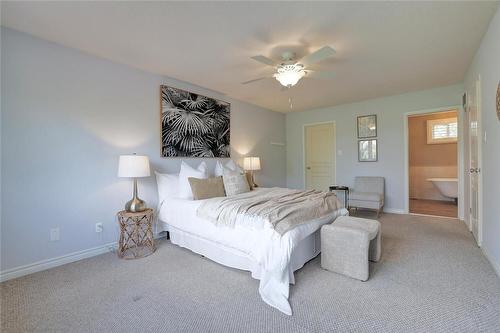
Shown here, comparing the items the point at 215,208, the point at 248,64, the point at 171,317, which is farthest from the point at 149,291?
the point at 248,64

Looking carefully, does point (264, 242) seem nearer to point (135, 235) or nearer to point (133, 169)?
point (133, 169)

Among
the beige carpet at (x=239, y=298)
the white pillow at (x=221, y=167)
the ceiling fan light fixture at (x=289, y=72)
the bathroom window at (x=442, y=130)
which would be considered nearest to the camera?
the beige carpet at (x=239, y=298)

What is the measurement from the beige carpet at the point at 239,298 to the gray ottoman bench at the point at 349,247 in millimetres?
99

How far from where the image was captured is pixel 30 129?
242 cm

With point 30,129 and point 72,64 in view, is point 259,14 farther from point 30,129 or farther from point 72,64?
point 30,129

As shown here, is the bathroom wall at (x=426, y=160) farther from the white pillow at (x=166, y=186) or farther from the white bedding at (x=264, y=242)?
the white pillow at (x=166, y=186)

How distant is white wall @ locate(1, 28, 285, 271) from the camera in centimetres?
232

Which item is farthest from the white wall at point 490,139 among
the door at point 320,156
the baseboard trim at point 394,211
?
the door at point 320,156

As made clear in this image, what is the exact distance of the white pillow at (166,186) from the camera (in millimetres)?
3336

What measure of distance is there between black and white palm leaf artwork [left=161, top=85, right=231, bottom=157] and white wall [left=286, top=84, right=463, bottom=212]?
104 inches

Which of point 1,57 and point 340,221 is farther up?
point 1,57

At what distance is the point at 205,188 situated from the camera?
3215 millimetres

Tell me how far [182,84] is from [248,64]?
130cm

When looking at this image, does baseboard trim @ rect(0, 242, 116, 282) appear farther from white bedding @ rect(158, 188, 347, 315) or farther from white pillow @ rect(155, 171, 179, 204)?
white bedding @ rect(158, 188, 347, 315)
